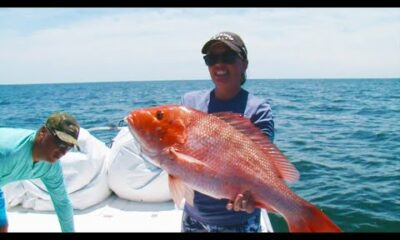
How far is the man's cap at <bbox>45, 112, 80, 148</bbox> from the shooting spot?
3.15 m

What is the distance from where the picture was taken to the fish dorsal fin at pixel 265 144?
2.21m

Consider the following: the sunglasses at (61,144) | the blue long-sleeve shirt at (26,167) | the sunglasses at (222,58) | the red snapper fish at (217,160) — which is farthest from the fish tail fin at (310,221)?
the blue long-sleeve shirt at (26,167)

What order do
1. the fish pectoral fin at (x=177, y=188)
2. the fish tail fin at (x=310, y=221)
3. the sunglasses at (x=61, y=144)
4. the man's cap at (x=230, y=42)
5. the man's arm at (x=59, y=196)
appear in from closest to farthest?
the fish tail fin at (x=310, y=221)
the fish pectoral fin at (x=177, y=188)
the man's cap at (x=230, y=42)
the sunglasses at (x=61, y=144)
the man's arm at (x=59, y=196)

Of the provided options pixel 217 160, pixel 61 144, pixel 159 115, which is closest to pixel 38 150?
pixel 61 144

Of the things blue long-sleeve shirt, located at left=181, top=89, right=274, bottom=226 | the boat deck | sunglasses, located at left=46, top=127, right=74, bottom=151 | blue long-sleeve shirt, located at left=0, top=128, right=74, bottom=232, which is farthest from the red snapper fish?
the boat deck

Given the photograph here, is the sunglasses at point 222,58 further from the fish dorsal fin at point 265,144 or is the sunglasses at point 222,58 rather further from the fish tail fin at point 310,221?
the fish tail fin at point 310,221

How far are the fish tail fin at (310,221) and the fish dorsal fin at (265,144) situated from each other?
189mm

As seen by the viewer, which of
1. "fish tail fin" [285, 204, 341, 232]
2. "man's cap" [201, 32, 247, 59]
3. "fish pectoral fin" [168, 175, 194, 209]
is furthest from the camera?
"man's cap" [201, 32, 247, 59]

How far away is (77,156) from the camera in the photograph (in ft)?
16.5

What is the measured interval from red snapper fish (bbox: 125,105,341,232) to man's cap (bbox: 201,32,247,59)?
492 mm

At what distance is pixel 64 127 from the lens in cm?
324

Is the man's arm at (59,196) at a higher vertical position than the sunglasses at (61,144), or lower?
lower

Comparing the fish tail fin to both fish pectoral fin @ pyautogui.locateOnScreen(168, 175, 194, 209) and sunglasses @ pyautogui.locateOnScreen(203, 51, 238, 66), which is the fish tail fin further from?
sunglasses @ pyautogui.locateOnScreen(203, 51, 238, 66)
